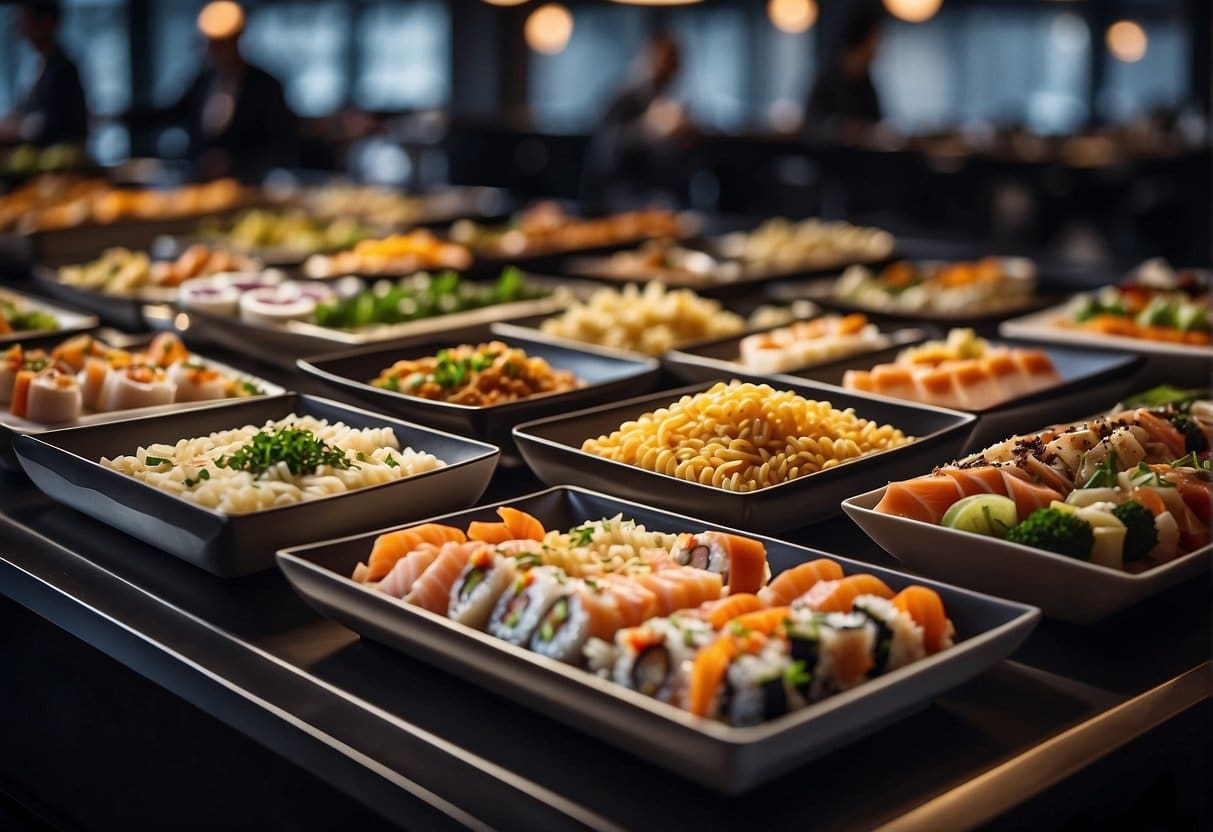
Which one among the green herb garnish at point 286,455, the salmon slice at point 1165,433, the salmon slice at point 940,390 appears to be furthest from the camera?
the salmon slice at point 940,390

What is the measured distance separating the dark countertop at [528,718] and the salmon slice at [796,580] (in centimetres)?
19

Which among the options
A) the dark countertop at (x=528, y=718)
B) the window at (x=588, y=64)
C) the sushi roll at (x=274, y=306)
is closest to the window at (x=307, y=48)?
the window at (x=588, y=64)

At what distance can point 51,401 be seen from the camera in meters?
2.44

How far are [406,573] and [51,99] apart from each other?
27.1 ft

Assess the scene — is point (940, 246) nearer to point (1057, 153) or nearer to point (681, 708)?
point (681, 708)

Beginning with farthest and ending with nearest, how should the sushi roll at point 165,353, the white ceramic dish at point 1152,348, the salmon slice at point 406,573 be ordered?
the white ceramic dish at point 1152,348, the sushi roll at point 165,353, the salmon slice at point 406,573

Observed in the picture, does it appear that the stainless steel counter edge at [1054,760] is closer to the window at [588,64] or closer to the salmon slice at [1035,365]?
the salmon slice at [1035,365]

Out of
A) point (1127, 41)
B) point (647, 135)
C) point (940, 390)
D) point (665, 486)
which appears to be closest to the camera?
point (665, 486)

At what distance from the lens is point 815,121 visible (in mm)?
10164

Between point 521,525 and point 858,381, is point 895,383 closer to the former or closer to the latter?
point 858,381

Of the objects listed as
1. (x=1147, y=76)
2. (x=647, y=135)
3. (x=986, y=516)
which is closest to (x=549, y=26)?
(x=647, y=135)

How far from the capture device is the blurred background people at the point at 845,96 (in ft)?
32.5

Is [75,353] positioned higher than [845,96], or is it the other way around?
[845,96]

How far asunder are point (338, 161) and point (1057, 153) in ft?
19.9
